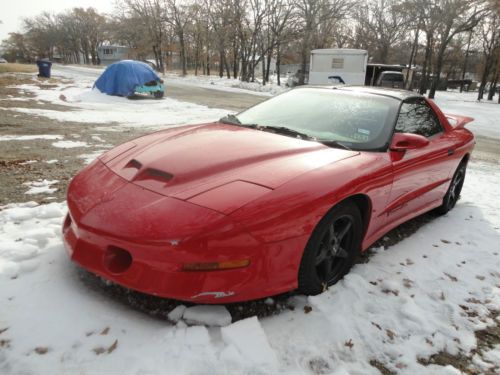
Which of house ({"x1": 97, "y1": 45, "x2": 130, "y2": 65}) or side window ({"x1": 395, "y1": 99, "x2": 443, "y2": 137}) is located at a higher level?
house ({"x1": 97, "y1": 45, "x2": 130, "y2": 65})

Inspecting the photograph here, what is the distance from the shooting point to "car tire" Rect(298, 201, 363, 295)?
220cm

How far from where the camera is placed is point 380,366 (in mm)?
1939

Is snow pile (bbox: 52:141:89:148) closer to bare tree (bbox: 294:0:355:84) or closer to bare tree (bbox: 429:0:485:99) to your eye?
bare tree (bbox: 429:0:485:99)

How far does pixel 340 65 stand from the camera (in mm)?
21766

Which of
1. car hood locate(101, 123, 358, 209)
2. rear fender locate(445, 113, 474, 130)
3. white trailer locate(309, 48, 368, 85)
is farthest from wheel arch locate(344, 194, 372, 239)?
white trailer locate(309, 48, 368, 85)

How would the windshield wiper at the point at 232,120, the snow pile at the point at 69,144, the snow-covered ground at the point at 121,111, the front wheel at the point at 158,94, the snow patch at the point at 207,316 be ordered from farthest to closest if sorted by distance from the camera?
the front wheel at the point at 158,94 → the snow-covered ground at the point at 121,111 → the snow pile at the point at 69,144 → the windshield wiper at the point at 232,120 → the snow patch at the point at 207,316

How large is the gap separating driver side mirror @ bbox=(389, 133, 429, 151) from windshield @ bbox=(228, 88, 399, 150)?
0.07 m

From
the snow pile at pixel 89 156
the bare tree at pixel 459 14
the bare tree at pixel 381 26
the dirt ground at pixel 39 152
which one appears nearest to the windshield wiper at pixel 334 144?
the dirt ground at pixel 39 152

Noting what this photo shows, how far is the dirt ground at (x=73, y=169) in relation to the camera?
7.11ft

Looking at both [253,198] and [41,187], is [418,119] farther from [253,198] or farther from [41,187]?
[41,187]

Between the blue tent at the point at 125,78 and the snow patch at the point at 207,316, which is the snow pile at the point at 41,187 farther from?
the blue tent at the point at 125,78

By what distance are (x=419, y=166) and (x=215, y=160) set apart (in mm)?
1810

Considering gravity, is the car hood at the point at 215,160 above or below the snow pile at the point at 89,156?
above

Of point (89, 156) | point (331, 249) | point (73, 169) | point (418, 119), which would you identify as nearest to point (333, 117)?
point (418, 119)
